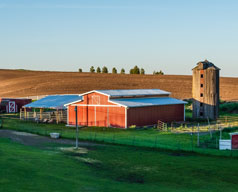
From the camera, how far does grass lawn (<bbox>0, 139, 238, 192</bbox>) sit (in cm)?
2028

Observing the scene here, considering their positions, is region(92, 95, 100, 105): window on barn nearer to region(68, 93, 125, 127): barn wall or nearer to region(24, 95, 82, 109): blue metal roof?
region(68, 93, 125, 127): barn wall

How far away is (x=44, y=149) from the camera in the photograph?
112 ft

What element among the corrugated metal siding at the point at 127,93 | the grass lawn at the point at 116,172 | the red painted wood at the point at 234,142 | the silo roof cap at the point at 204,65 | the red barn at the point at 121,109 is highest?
the silo roof cap at the point at 204,65

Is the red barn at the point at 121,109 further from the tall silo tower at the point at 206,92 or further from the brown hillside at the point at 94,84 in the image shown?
the brown hillside at the point at 94,84

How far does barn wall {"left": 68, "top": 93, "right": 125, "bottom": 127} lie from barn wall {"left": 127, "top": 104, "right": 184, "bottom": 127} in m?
1.42

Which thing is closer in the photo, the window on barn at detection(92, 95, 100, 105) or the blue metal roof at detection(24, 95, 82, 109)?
the window on barn at detection(92, 95, 100, 105)

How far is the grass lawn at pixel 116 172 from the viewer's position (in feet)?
66.5

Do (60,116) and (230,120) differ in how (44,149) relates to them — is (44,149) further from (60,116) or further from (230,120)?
(230,120)

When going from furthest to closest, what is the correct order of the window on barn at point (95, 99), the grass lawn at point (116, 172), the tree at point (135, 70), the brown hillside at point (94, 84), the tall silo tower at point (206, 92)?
the tree at point (135, 70) < the brown hillside at point (94, 84) < the tall silo tower at point (206, 92) < the window on barn at point (95, 99) < the grass lawn at point (116, 172)

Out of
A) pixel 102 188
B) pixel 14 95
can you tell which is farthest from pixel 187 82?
pixel 102 188

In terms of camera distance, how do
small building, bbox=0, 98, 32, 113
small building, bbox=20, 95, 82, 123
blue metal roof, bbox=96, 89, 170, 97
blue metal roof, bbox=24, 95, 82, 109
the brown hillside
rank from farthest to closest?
the brown hillside → small building, bbox=0, 98, 32, 113 → blue metal roof, bbox=24, 95, 82, 109 → small building, bbox=20, 95, 82, 123 → blue metal roof, bbox=96, 89, 170, 97

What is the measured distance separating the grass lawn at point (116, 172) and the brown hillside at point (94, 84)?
2992 inches

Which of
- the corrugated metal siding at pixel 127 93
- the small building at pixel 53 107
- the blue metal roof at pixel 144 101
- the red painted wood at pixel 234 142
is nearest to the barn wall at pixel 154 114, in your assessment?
the blue metal roof at pixel 144 101

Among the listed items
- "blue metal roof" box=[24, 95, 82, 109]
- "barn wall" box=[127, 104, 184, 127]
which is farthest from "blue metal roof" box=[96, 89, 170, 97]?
"blue metal roof" box=[24, 95, 82, 109]
